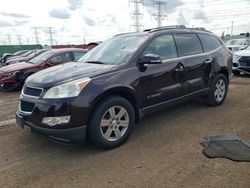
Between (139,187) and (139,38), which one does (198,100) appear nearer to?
(139,38)

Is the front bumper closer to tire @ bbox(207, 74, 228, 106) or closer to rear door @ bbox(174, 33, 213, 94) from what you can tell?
rear door @ bbox(174, 33, 213, 94)

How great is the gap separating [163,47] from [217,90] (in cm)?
206

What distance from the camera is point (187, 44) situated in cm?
511

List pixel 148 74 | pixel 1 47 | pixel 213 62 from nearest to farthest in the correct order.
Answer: pixel 148 74, pixel 213 62, pixel 1 47

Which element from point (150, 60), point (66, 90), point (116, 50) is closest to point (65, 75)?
point (66, 90)

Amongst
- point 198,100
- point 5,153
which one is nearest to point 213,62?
point 198,100

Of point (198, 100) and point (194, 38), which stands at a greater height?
point (194, 38)

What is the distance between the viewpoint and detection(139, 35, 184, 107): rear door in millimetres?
4168

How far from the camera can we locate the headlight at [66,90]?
11.1ft

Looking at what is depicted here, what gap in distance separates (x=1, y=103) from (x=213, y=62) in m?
5.69

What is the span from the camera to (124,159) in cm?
348

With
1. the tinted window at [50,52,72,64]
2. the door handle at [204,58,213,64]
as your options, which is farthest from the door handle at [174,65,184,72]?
the tinted window at [50,52,72,64]

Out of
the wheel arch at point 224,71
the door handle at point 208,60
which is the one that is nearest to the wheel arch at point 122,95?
the door handle at point 208,60

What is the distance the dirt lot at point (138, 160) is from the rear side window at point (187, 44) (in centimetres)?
135
